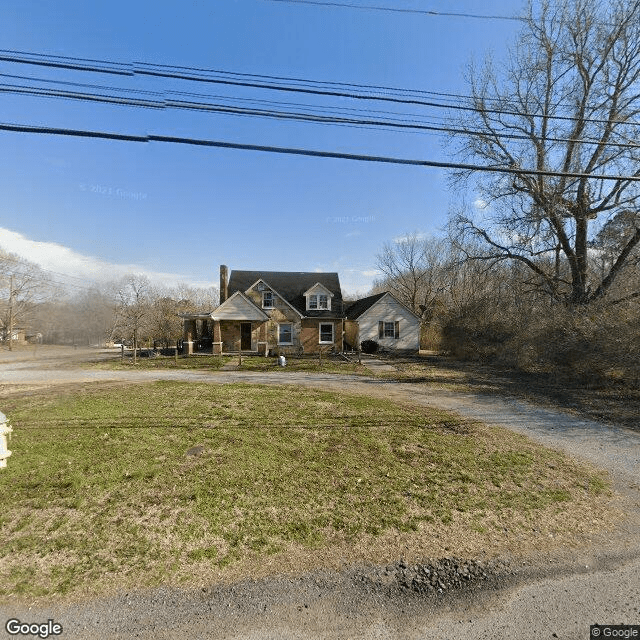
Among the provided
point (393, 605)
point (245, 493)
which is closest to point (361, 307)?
point (245, 493)

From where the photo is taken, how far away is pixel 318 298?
25406 mm

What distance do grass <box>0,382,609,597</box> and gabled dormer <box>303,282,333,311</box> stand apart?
1822 cm

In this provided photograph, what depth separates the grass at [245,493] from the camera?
3.02m

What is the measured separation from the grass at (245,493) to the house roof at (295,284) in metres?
18.3

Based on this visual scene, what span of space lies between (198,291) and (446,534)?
5683 cm

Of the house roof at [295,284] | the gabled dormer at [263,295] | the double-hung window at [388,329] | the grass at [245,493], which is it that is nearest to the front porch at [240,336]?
the gabled dormer at [263,295]

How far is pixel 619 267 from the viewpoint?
50.2ft

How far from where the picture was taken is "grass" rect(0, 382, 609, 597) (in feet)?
9.91

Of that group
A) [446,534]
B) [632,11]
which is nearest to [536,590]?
[446,534]

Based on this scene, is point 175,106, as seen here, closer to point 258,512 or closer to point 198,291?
point 258,512

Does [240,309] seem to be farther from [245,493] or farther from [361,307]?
[245,493]

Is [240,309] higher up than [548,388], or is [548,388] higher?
[240,309]

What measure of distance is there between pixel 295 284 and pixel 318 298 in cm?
342

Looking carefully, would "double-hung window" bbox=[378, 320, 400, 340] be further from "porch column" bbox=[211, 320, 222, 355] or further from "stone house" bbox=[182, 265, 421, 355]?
"porch column" bbox=[211, 320, 222, 355]
